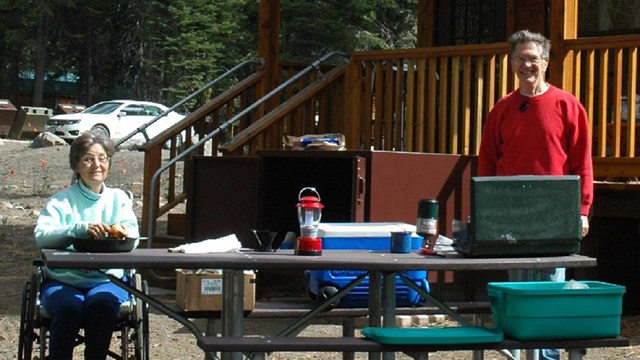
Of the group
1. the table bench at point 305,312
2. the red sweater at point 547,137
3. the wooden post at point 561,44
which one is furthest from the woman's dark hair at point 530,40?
the wooden post at point 561,44

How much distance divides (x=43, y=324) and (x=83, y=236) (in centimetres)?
71

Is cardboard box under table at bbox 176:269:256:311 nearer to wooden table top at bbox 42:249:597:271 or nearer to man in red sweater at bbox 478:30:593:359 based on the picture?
wooden table top at bbox 42:249:597:271

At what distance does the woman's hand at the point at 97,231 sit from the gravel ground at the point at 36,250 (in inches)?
102

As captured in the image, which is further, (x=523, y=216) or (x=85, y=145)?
(x=85, y=145)

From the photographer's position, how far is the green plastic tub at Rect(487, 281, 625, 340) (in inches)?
191

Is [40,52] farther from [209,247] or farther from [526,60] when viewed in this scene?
[209,247]

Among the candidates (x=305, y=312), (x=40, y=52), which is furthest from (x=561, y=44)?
(x=40, y=52)

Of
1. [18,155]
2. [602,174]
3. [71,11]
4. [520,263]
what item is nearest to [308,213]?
[520,263]

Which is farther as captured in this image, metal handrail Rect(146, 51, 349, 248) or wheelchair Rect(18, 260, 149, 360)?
metal handrail Rect(146, 51, 349, 248)

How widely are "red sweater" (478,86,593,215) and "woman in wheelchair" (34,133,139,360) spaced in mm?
1928

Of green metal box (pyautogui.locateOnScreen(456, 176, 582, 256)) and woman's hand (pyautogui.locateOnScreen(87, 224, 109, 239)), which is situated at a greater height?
green metal box (pyautogui.locateOnScreen(456, 176, 582, 256))

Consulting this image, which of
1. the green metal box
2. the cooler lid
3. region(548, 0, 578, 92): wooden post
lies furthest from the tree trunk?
the green metal box

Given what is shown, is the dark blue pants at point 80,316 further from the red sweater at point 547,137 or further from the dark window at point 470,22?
the dark window at point 470,22

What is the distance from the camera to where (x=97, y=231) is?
5152mm
